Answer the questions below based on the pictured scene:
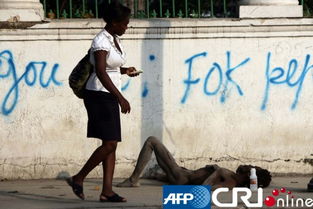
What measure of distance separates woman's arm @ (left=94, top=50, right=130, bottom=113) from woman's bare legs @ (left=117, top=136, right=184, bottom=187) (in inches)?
62.2

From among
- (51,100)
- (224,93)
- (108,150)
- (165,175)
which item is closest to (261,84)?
(224,93)

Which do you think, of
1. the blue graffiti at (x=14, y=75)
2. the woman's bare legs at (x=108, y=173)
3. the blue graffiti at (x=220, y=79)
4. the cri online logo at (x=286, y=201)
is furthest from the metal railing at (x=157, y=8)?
the cri online logo at (x=286, y=201)

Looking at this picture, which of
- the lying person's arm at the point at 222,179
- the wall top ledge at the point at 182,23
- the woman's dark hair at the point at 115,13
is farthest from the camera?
the wall top ledge at the point at 182,23

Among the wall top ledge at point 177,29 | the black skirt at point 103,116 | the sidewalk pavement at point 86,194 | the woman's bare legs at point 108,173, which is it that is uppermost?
the wall top ledge at point 177,29

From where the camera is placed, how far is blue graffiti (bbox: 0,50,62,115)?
10227 millimetres

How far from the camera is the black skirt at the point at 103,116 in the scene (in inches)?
315

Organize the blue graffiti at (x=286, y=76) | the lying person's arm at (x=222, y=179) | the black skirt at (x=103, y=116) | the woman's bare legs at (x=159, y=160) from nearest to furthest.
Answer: the black skirt at (x=103, y=116) → the lying person's arm at (x=222, y=179) → the woman's bare legs at (x=159, y=160) → the blue graffiti at (x=286, y=76)

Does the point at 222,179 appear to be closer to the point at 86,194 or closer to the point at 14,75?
the point at 86,194

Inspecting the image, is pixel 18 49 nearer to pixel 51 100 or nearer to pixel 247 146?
pixel 51 100

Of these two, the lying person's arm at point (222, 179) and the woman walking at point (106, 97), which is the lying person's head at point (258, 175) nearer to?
the lying person's arm at point (222, 179)

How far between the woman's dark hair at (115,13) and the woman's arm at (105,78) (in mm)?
337

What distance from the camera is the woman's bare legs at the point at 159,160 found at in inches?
367

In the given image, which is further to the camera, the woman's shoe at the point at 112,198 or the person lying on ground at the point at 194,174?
the person lying on ground at the point at 194,174

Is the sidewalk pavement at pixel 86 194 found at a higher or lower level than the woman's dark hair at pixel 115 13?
lower
